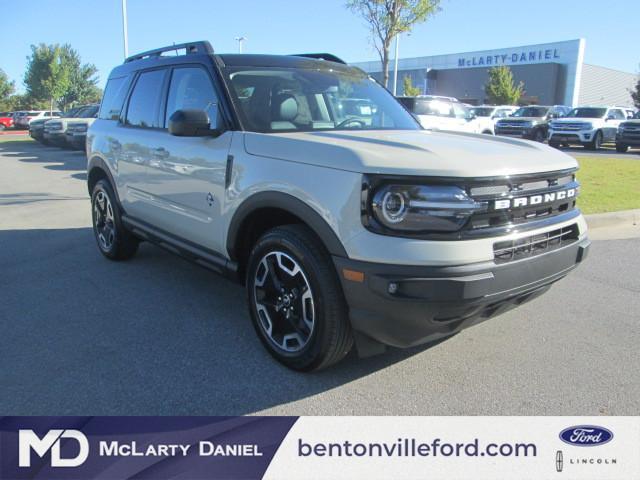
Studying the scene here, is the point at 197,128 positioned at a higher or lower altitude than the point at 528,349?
higher

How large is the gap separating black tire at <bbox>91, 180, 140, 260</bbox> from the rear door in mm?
927

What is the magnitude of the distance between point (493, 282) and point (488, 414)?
2.46 ft

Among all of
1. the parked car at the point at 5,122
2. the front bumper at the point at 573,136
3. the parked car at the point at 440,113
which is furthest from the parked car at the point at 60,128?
the parked car at the point at 5,122

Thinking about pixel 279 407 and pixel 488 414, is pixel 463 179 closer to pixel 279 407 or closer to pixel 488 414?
pixel 488 414

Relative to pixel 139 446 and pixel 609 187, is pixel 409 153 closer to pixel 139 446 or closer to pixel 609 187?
pixel 139 446

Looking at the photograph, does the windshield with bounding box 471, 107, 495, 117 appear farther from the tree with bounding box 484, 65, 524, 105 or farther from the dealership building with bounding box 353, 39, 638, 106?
the dealership building with bounding box 353, 39, 638, 106

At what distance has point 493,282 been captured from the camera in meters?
2.61

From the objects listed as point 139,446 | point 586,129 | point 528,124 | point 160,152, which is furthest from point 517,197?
point 528,124

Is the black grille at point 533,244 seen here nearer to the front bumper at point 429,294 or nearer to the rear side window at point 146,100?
the front bumper at point 429,294

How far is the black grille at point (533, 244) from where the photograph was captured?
2.70 metres

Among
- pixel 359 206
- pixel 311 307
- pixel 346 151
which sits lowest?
pixel 311 307

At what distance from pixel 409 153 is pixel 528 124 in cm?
2255

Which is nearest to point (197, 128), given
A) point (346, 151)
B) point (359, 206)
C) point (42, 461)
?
point (346, 151)

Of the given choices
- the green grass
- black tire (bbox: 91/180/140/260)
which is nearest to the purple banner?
black tire (bbox: 91/180/140/260)
